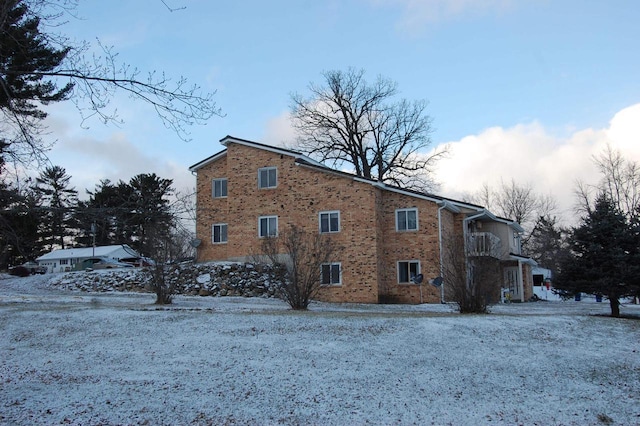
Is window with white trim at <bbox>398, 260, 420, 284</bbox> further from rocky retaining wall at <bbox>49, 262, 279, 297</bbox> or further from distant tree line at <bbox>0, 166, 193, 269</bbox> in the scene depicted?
distant tree line at <bbox>0, 166, 193, 269</bbox>

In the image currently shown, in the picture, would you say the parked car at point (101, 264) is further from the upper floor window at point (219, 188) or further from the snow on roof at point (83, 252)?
the upper floor window at point (219, 188)

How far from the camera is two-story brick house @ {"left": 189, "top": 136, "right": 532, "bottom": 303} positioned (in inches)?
1085

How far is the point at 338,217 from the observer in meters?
28.5

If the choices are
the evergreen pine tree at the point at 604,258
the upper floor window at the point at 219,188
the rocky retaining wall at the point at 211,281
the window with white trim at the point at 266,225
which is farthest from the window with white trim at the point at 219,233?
the evergreen pine tree at the point at 604,258

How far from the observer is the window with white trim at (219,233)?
102 feet

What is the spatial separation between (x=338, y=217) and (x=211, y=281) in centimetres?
743

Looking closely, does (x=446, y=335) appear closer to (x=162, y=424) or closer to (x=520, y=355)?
(x=520, y=355)

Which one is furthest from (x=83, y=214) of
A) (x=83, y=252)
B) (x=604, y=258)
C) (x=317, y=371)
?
(x=83, y=252)

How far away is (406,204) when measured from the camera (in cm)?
2834

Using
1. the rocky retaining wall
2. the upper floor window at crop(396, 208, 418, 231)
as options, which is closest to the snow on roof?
the rocky retaining wall

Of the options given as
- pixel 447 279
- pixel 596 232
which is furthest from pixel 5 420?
pixel 596 232

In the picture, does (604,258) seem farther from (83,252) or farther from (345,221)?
(83,252)

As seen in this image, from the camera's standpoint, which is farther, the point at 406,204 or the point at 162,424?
the point at 406,204

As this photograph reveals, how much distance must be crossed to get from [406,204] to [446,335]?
16.8 meters
